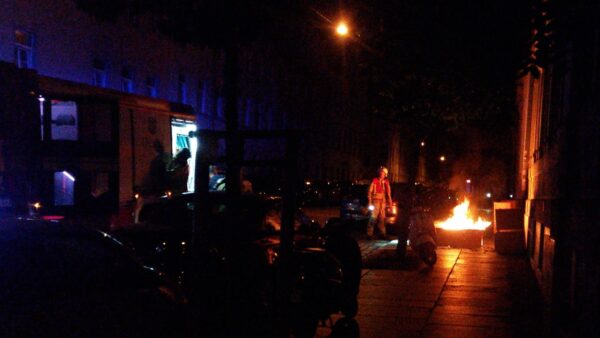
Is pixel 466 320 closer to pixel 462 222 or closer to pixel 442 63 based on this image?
pixel 442 63

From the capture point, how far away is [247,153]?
37.6 metres

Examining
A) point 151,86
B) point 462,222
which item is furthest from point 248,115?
point 462,222

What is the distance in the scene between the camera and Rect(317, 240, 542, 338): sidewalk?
28.7ft

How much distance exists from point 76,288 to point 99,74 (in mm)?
21430

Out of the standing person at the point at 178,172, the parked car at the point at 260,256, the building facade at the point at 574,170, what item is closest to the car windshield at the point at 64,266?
the parked car at the point at 260,256

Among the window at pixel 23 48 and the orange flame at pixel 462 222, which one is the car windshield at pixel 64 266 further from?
the window at pixel 23 48

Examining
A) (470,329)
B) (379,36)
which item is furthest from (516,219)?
(470,329)

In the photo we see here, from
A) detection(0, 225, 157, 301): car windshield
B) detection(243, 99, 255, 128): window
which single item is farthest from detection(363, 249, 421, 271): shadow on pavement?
detection(243, 99, 255, 128): window

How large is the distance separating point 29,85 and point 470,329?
6.28 m

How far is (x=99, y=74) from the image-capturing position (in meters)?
24.7

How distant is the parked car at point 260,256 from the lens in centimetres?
695

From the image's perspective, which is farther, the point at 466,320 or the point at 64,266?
the point at 466,320

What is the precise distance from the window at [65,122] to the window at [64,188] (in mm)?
673

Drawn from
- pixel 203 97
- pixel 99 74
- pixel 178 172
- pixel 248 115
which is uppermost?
pixel 99 74
